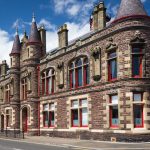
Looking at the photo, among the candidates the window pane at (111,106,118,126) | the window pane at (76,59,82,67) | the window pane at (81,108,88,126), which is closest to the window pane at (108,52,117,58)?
the window pane at (111,106,118,126)

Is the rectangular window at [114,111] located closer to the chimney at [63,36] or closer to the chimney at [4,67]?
the chimney at [63,36]

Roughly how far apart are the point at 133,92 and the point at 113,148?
603 centimetres

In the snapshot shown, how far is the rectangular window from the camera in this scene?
2673cm

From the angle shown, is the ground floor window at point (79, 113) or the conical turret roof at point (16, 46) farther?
the conical turret roof at point (16, 46)

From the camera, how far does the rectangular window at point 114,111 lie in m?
26.7

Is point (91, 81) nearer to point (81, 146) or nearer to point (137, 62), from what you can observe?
point (137, 62)

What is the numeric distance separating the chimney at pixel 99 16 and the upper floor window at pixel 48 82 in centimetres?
798

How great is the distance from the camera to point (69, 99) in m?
33.2

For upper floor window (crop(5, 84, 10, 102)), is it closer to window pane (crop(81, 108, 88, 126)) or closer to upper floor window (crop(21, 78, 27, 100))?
upper floor window (crop(21, 78, 27, 100))

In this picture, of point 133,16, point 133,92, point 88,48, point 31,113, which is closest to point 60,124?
point 31,113

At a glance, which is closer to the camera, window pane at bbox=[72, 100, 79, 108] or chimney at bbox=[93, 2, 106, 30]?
chimney at bbox=[93, 2, 106, 30]

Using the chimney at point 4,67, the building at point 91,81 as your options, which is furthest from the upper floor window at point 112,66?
the chimney at point 4,67

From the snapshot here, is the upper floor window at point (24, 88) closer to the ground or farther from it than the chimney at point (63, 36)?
closer to the ground

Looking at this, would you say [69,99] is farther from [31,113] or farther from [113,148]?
[113,148]
